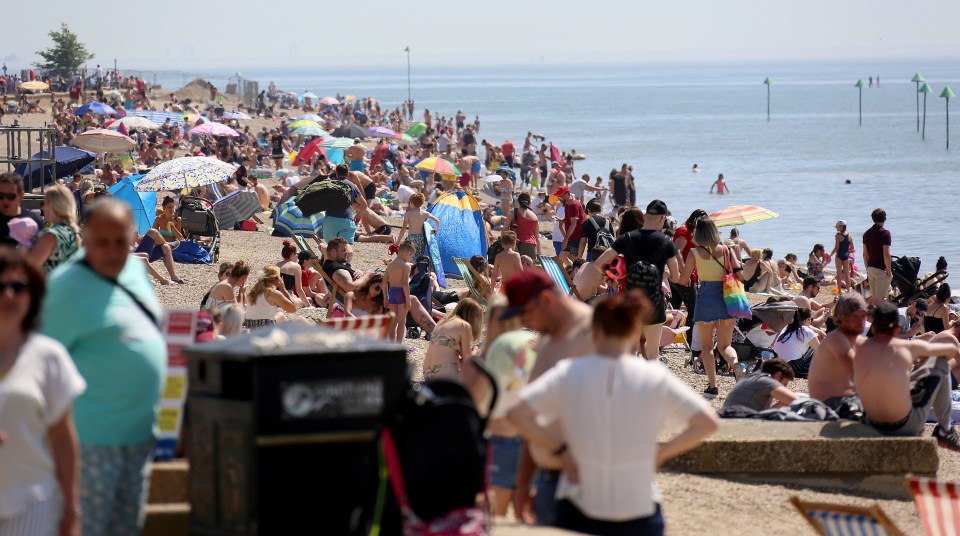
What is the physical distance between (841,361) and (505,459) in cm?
325

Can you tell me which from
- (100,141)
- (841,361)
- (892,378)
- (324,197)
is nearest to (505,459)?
(892,378)

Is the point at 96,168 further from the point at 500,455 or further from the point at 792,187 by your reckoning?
the point at 792,187

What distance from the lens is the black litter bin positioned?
361 cm

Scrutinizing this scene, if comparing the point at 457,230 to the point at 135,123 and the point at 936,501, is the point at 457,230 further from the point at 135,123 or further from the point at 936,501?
the point at 135,123

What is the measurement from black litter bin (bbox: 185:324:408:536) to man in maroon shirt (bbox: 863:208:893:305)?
12593 millimetres

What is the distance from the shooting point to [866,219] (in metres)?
39.8

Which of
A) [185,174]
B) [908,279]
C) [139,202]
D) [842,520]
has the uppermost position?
[185,174]

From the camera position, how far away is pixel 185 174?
59.1ft

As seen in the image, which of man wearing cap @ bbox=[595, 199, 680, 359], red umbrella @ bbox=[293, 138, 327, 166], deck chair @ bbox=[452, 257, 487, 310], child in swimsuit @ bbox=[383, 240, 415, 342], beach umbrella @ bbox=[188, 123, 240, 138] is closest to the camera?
man wearing cap @ bbox=[595, 199, 680, 359]

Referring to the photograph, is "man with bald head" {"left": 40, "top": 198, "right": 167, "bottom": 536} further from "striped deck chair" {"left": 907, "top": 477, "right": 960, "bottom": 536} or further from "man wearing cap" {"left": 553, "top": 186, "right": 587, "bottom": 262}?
"man wearing cap" {"left": 553, "top": 186, "right": 587, "bottom": 262}

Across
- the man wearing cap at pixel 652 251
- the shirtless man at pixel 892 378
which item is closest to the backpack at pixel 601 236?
the man wearing cap at pixel 652 251

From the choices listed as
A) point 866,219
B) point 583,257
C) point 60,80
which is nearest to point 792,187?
point 866,219

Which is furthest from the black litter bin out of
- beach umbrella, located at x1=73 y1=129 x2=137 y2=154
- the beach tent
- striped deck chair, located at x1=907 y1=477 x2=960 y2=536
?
beach umbrella, located at x1=73 y1=129 x2=137 y2=154

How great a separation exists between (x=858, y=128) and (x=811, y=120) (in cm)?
1392
